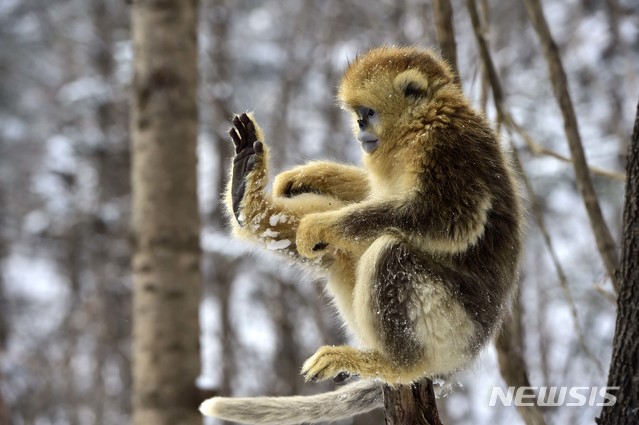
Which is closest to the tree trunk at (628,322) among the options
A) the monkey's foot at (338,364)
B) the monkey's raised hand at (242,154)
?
the monkey's foot at (338,364)

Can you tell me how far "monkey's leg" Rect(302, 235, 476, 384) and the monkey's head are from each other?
490 mm

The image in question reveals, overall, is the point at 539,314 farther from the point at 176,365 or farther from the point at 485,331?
the point at 485,331

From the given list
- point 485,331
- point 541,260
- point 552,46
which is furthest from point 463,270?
point 541,260

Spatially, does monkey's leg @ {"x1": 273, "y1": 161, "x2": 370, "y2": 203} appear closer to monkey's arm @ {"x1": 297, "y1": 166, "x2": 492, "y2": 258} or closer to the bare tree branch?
monkey's arm @ {"x1": 297, "y1": 166, "x2": 492, "y2": 258}

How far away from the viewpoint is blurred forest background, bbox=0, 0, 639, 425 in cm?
1042

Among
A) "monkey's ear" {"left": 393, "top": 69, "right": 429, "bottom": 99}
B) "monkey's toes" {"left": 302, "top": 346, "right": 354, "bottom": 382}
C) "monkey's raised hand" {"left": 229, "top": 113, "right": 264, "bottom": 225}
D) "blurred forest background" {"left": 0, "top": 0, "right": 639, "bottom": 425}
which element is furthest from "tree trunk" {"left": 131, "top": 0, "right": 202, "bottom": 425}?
"blurred forest background" {"left": 0, "top": 0, "right": 639, "bottom": 425}

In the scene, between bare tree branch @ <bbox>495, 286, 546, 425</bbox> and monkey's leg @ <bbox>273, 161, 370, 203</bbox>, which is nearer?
monkey's leg @ <bbox>273, 161, 370, 203</bbox>

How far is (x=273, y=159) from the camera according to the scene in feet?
32.4

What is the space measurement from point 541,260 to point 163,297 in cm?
829

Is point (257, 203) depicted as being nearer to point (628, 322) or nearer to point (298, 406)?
point (298, 406)

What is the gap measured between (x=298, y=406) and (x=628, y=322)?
1565 millimetres

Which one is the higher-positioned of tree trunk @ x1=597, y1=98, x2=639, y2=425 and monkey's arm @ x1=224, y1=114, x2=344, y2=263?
monkey's arm @ x1=224, y1=114, x2=344, y2=263

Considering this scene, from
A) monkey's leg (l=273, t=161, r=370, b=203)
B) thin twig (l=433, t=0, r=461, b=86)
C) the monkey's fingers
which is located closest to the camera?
the monkey's fingers

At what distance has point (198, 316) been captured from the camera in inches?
191
